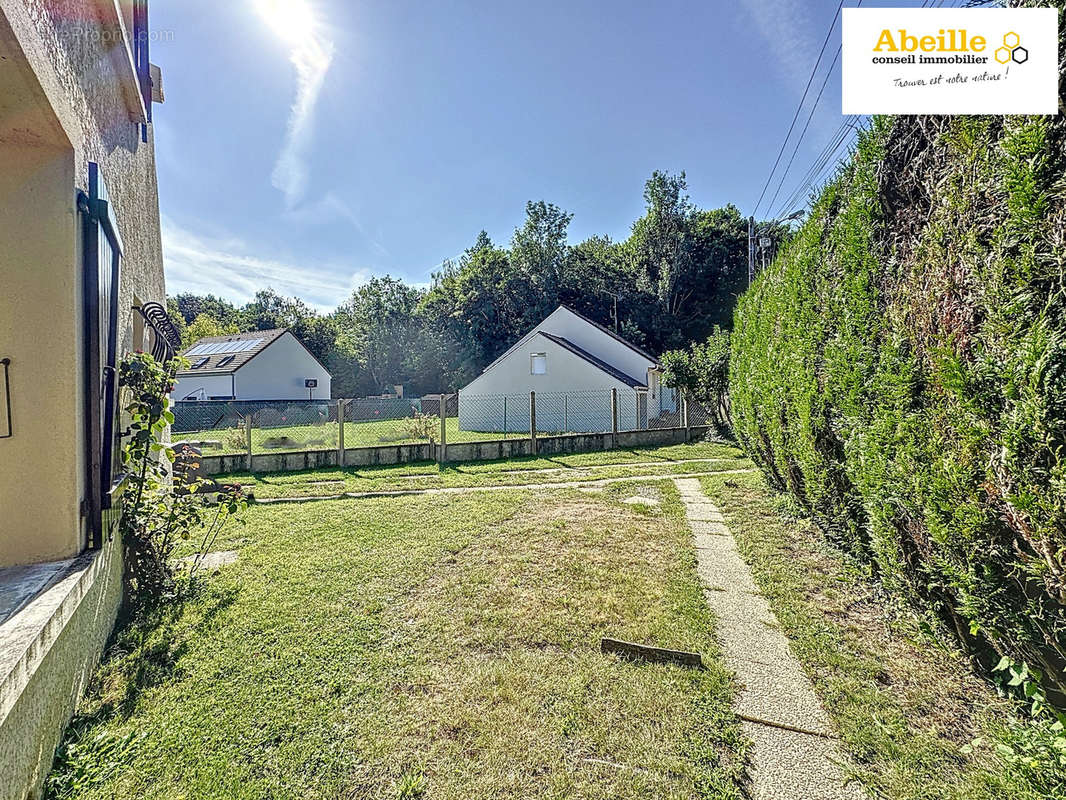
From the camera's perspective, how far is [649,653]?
273 centimetres

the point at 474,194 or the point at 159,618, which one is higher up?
the point at 474,194

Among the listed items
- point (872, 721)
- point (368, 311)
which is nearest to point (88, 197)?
point (872, 721)

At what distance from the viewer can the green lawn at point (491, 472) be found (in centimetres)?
848

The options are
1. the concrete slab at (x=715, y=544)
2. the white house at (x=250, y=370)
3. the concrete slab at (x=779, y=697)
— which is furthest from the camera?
the white house at (x=250, y=370)

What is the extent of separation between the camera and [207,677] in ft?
8.50

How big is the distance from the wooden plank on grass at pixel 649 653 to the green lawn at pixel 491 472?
5902 millimetres

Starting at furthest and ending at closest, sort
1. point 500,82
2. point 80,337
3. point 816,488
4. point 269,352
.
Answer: point 269,352 < point 500,82 < point 816,488 < point 80,337

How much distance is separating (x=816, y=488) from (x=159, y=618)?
17.8 ft

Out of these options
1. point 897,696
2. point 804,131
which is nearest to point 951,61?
point 897,696

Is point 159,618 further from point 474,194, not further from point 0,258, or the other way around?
point 474,194

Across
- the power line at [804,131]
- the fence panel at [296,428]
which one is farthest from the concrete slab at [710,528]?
the fence panel at [296,428]

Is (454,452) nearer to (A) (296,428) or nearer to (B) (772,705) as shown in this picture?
(A) (296,428)

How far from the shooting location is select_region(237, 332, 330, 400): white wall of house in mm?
27011

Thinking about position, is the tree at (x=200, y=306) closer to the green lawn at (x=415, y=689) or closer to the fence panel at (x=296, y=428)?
the fence panel at (x=296, y=428)
